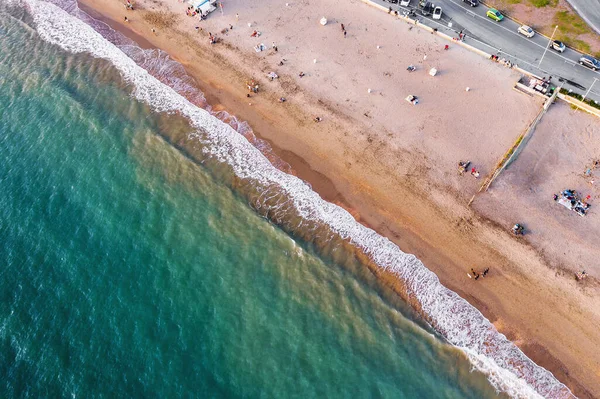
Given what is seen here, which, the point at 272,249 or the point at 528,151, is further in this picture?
the point at 528,151

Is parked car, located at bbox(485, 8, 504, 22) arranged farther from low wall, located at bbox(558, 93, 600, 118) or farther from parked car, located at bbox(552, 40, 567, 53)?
low wall, located at bbox(558, 93, 600, 118)

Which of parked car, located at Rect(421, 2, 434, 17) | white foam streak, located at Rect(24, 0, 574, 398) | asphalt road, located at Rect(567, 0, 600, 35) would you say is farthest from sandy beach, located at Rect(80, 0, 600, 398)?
asphalt road, located at Rect(567, 0, 600, 35)

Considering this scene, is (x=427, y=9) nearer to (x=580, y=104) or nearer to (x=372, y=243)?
(x=580, y=104)

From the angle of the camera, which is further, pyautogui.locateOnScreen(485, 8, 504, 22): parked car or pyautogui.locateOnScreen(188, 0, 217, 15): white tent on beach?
pyautogui.locateOnScreen(188, 0, 217, 15): white tent on beach

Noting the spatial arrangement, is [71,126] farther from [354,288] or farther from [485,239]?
[485,239]

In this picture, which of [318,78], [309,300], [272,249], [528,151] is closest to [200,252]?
[272,249]
